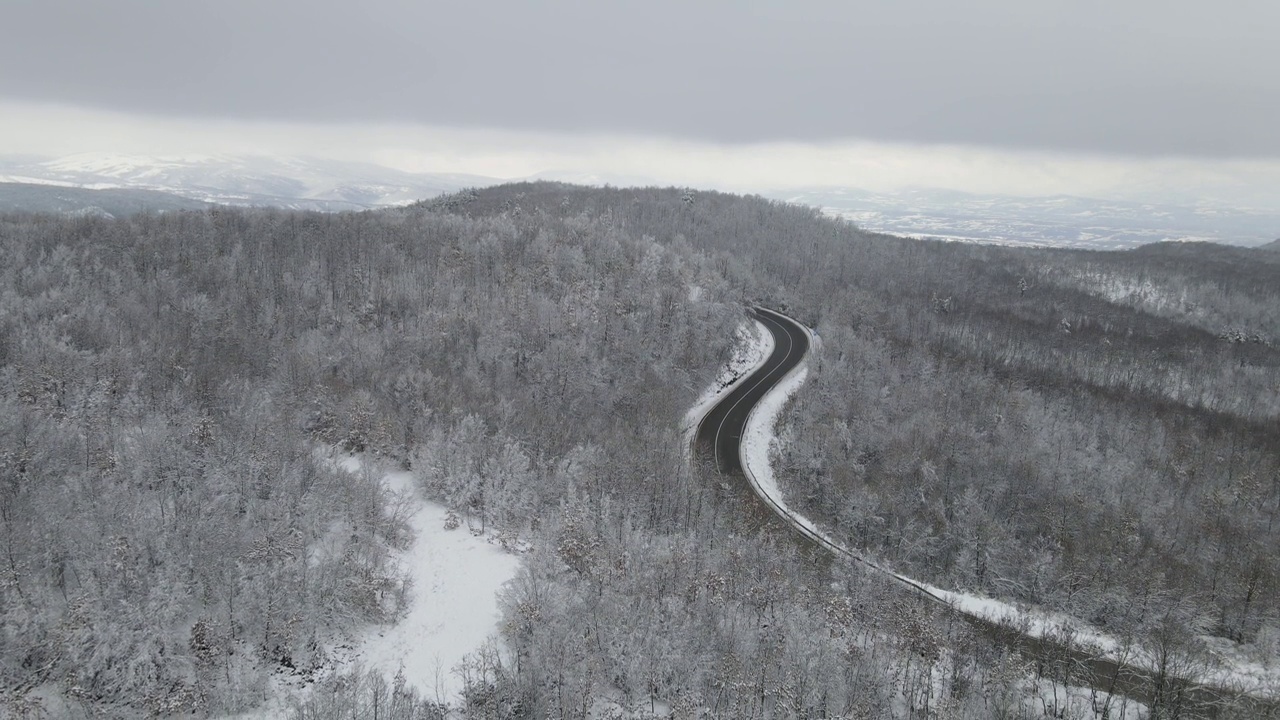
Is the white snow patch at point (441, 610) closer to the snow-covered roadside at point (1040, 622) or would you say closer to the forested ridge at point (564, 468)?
the forested ridge at point (564, 468)

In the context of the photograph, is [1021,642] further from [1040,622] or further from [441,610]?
[441,610]

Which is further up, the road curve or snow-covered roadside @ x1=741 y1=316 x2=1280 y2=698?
the road curve

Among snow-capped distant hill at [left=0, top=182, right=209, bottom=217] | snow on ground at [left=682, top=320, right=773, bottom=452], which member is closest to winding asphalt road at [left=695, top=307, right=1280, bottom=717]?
snow on ground at [left=682, top=320, right=773, bottom=452]

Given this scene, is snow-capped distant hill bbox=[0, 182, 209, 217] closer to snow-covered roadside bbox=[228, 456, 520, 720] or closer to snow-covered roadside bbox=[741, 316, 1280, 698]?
snow-covered roadside bbox=[228, 456, 520, 720]

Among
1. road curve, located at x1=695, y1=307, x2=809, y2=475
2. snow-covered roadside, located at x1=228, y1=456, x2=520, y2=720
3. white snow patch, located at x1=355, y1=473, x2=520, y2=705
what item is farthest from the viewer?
road curve, located at x1=695, y1=307, x2=809, y2=475

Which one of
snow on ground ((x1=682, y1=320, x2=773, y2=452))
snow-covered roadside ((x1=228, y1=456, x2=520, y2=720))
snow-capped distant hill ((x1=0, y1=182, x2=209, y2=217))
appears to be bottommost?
snow-covered roadside ((x1=228, y1=456, x2=520, y2=720))

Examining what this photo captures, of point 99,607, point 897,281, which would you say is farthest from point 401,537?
point 897,281

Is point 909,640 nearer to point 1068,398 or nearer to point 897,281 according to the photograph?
point 1068,398
